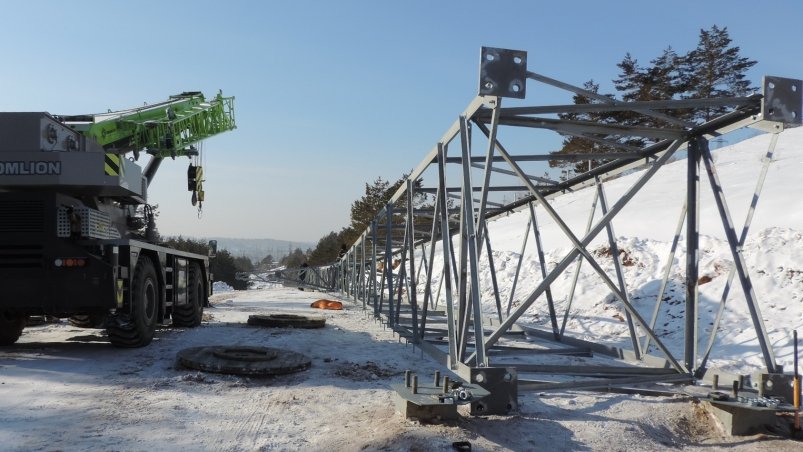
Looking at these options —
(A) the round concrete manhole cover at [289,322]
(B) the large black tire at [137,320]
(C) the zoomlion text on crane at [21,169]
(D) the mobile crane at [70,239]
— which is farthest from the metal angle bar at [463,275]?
(A) the round concrete manhole cover at [289,322]

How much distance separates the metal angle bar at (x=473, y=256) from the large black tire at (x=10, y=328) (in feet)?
22.6

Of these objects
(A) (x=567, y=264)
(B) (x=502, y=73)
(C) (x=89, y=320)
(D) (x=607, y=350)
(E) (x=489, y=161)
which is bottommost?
(D) (x=607, y=350)

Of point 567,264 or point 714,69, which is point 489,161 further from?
point 714,69

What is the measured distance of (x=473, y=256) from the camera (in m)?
5.68

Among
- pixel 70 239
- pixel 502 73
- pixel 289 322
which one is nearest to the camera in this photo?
pixel 502 73

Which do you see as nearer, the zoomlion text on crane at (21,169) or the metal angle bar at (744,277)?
the metal angle bar at (744,277)

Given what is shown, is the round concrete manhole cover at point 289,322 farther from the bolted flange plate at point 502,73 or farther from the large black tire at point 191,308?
the bolted flange plate at point 502,73

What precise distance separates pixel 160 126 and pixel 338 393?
9.44 m

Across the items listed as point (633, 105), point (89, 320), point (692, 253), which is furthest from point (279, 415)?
point (89, 320)

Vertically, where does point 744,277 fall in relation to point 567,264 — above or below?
below

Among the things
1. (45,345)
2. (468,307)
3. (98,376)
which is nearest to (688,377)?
(468,307)

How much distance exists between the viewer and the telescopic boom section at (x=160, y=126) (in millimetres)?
12481

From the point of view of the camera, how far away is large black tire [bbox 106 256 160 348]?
8977 mm

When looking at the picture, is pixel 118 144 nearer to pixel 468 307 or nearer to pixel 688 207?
pixel 468 307
